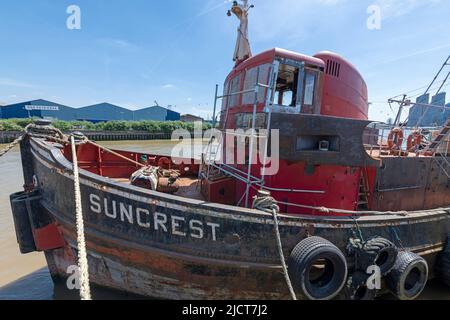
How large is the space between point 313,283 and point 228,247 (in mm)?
1348

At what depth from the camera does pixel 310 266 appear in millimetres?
3184

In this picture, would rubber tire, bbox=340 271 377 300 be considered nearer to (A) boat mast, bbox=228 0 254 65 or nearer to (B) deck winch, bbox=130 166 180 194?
(B) deck winch, bbox=130 166 180 194

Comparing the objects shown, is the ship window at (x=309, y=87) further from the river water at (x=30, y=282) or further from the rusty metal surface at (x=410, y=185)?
the river water at (x=30, y=282)

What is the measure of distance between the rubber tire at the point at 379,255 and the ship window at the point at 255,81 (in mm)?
2938

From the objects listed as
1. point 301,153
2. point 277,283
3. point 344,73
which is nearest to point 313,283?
point 277,283

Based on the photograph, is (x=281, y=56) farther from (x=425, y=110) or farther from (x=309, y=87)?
(x=425, y=110)

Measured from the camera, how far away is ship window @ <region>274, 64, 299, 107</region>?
4.47 meters

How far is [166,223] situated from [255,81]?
3116 millimetres

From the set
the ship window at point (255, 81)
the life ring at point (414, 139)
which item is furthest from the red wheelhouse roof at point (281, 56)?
→ the life ring at point (414, 139)

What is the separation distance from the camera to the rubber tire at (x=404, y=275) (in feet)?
12.4

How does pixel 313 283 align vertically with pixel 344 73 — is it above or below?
below

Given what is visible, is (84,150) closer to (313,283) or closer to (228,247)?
(228,247)

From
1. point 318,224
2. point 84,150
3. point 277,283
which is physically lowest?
point 277,283

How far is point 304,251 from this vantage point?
10.5 feet
